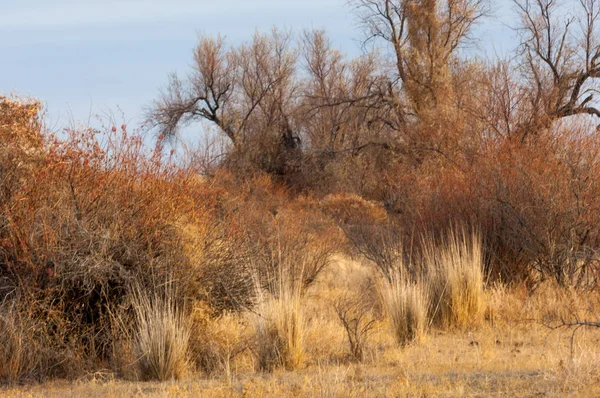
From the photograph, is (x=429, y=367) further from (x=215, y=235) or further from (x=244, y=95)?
(x=244, y=95)

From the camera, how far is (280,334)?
8.01m

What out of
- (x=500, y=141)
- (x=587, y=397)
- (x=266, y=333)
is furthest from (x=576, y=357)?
(x=500, y=141)

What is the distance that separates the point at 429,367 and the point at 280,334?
5.39ft

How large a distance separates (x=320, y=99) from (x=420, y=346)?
2980cm

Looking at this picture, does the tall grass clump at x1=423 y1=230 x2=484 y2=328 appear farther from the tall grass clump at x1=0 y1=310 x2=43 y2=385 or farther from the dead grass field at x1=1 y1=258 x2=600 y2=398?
the tall grass clump at x1=0 y1=310 x2=43 y2=385

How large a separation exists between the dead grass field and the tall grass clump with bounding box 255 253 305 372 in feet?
0.50

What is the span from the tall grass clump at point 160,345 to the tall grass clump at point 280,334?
841 mm

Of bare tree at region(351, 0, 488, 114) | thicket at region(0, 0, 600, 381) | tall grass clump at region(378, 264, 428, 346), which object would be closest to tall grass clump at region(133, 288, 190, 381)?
thicket at region(0, 0, 600, 381)

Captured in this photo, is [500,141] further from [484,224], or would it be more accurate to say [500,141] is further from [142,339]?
[142,339]

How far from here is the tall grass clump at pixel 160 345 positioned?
7.72 m

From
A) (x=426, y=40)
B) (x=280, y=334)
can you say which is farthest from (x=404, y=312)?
(x=426, y=40)

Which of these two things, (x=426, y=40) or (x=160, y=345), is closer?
(x=160, y=345)

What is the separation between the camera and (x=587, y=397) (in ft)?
19.5

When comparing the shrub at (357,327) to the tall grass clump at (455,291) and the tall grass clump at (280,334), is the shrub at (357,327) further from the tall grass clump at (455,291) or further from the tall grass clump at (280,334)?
the tall grass clump at (455,291)
